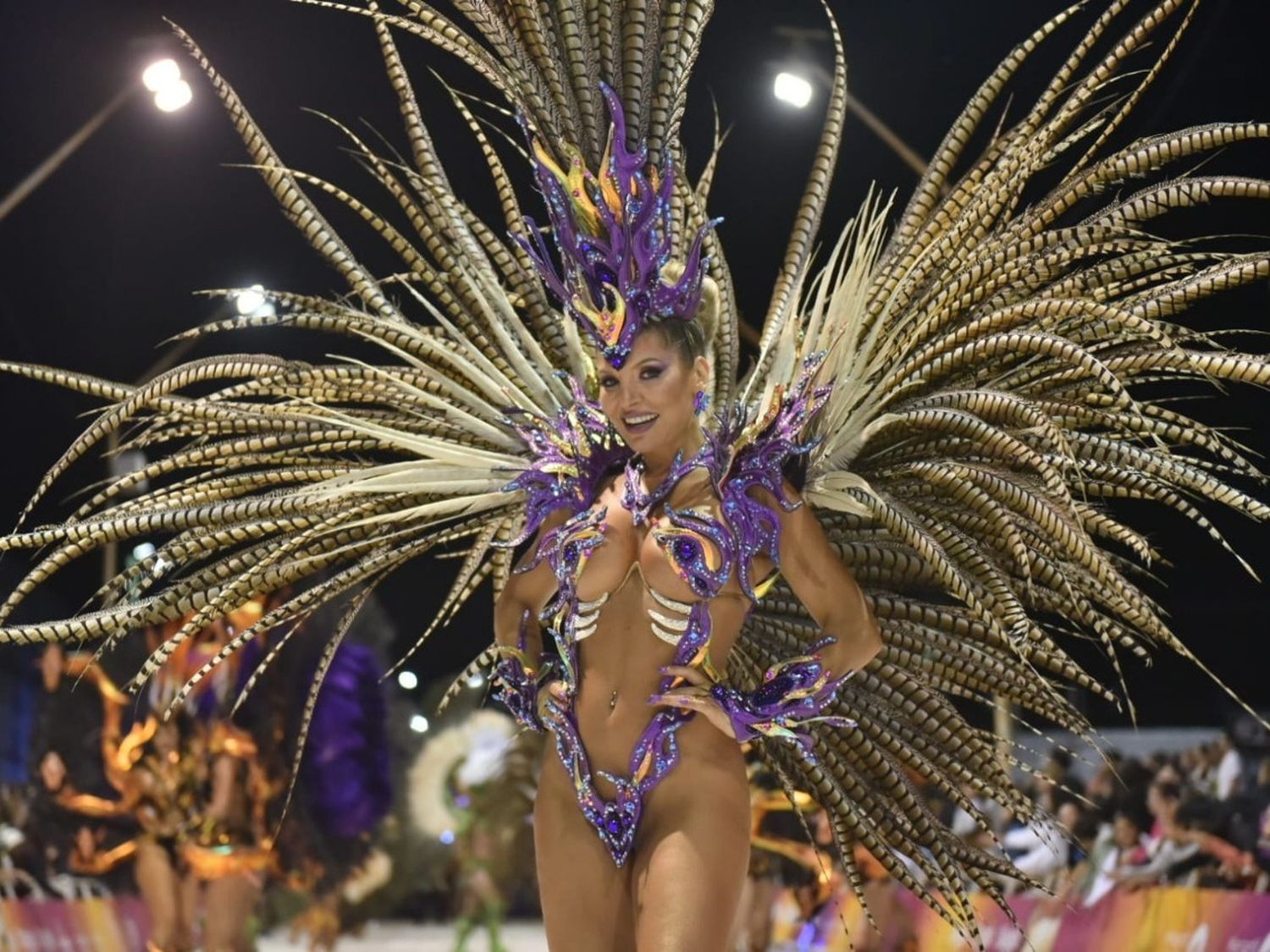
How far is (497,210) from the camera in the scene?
594 cm

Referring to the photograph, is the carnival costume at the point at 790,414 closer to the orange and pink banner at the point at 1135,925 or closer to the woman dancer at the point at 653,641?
the woman dancer at the point at 653,641

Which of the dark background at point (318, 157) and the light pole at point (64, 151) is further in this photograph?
the light pole at point (64, 151)

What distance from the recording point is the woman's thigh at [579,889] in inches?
101

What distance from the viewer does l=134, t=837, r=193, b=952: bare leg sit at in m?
6.46

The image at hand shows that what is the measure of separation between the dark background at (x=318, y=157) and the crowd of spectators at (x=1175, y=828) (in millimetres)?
196

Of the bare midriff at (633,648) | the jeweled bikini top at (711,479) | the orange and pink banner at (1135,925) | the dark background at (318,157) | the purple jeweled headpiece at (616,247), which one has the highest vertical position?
the dark background at (318,157)

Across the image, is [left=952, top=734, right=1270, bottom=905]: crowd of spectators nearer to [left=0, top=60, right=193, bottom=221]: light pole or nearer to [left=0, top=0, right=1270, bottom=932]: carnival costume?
[left=0, top=0, right=1270, bottom=932]: carnival costume

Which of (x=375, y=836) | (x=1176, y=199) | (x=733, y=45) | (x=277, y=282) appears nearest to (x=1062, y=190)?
(x=1176, y=199)

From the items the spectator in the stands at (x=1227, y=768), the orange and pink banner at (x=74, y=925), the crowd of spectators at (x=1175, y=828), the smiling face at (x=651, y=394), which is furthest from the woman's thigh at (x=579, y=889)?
the orange and pink banner at (x=74, y=925)

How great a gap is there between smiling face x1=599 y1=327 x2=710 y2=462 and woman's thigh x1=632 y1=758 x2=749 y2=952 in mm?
507

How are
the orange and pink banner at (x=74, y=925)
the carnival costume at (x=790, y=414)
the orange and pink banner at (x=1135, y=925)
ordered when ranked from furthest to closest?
the orange and pink banner at (x=74, y=925) < the orange and pink banner at (x=1135, y=925) < the carnival costume at (x=790, y=414)

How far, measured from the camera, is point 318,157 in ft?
18.8

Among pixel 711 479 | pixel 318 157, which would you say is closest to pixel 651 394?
pixel 711 479

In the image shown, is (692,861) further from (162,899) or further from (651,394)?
(162,899)
